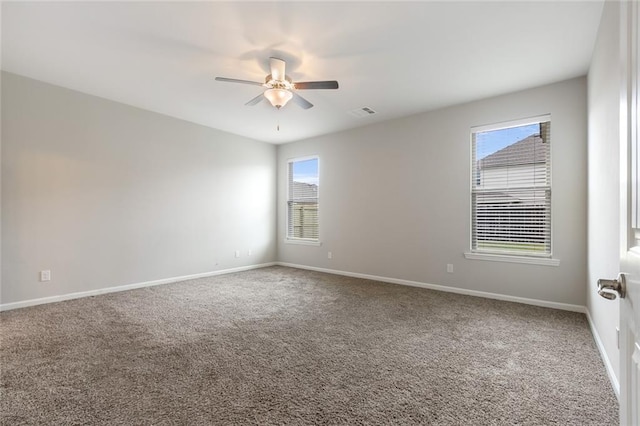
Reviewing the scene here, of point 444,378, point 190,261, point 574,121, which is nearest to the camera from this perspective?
point 444,378

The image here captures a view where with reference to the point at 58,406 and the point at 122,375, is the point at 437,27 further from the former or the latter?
the point at 58,406

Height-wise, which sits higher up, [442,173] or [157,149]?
[157,149]

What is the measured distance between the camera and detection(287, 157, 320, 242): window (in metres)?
6.18

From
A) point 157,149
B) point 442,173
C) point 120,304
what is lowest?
point 120,304

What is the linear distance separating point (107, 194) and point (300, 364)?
3771mm

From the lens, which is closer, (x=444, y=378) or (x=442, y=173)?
(x=444, y=378)

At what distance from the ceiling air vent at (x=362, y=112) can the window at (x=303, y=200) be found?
1.60 m

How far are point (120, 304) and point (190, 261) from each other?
1.53m

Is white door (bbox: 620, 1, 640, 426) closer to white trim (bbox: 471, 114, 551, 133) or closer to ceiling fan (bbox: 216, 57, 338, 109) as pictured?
ceiling fan (bbox: 216, 57, 338, 109)

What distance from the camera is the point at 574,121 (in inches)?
135

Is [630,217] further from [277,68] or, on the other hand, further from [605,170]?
[277,68]

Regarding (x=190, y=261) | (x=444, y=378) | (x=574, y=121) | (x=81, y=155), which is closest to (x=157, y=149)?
(x=81, y=155)

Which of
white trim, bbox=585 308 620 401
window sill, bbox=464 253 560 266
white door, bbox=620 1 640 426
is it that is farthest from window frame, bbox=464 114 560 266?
white door, bbox=620 1 640 426

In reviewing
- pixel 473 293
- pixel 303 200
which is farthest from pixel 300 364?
pixel 303 200
